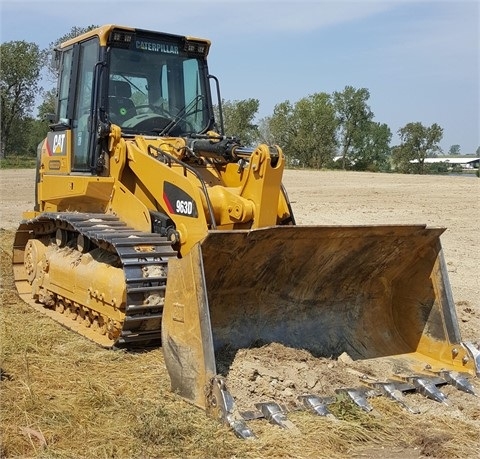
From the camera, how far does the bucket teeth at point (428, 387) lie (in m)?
5.11

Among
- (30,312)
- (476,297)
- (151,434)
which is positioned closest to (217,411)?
(151,434)

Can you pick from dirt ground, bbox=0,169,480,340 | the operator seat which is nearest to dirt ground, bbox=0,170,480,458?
dirt ground, bbox=0,169,480,340

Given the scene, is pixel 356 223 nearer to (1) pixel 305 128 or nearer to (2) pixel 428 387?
(2) pixel 428 387

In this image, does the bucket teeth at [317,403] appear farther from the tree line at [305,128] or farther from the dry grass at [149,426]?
the tree line at [305,128]

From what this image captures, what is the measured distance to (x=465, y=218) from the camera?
54.6 feet

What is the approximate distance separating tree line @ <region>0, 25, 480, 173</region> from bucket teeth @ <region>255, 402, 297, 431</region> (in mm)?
38501

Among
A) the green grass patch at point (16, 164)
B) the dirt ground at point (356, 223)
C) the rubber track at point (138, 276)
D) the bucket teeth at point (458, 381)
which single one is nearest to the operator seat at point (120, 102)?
the rubber track at point (138, 276)

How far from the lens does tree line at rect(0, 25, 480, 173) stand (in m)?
45.4

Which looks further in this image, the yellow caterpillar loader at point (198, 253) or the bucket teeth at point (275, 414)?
the yellow caterpillar loader at point (198, 253)

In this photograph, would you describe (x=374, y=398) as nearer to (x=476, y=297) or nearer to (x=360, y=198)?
(x=476, y=297)

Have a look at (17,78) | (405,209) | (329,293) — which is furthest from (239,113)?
(329,293)

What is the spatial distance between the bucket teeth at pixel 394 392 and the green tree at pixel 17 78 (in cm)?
4269

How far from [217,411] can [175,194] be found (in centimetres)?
233

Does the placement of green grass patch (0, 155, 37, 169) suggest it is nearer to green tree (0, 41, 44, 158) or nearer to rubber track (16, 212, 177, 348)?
green tree (0, 41, 44, 158)
